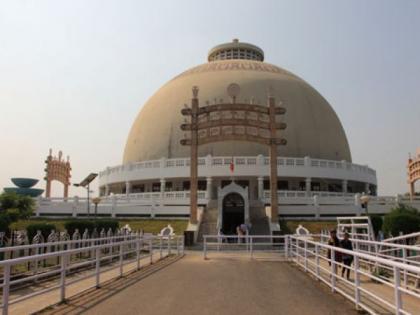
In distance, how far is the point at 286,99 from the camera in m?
43.3

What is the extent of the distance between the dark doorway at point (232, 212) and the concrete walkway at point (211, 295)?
48.8 ft

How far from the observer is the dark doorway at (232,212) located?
28484mm

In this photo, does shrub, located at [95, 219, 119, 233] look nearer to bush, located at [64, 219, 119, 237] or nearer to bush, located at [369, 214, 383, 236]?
bush, located at [64, 219, 119, 237]

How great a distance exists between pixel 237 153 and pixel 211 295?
3017 cm

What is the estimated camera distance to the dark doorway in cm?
2848

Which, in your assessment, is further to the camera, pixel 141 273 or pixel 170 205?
pixel 170 205

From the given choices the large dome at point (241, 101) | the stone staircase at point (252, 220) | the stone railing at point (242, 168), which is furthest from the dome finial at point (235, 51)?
the stone staircase at point (252, 220)

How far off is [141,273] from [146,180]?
86.8ft

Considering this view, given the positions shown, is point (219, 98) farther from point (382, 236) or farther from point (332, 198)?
point (382, 236)

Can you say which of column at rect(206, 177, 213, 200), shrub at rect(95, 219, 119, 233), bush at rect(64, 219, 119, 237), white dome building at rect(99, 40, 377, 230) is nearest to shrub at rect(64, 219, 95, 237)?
bush at rect(64, 219, 119, 237)

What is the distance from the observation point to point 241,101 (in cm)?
4125

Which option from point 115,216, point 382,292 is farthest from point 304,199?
point 382,292

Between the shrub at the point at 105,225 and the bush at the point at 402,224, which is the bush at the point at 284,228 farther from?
the shrub at the point at 105,225

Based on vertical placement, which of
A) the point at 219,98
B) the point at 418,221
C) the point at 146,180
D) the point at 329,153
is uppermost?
the point at 219,98
